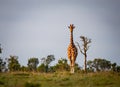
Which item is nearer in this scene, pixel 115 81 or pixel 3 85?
pixel 3 85

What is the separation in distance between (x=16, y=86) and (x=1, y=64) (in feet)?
153

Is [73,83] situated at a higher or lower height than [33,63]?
lower

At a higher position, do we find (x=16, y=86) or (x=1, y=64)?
(x=1, y=64)

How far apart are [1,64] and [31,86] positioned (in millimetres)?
47603

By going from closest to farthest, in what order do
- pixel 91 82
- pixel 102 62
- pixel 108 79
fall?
pixel 91 82 → pixel 108 79 → pixel 102 62

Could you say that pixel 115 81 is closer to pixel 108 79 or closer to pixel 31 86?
pixel 108 79

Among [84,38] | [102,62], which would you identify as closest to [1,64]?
[84,38]

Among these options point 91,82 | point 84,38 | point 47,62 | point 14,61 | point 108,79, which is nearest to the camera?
point 91,82

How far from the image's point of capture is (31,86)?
20.8 m

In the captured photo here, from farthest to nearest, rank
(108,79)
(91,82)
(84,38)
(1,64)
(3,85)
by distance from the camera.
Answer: (1,64) → (84,38) → (108,79) → (91,82) → (3,85)

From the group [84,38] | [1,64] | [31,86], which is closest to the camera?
[31,86]

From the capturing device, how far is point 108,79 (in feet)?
86.7

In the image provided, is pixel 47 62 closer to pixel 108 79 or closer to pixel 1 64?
pixel 1 64

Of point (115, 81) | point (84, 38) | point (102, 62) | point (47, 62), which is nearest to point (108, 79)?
point (115, 81)
